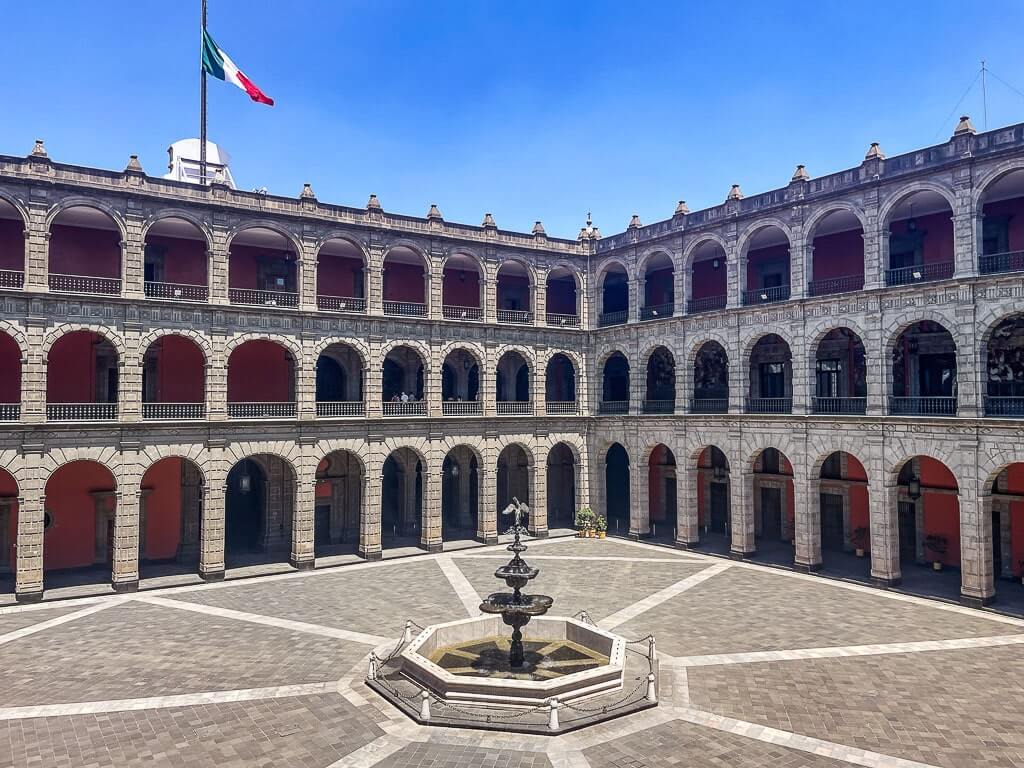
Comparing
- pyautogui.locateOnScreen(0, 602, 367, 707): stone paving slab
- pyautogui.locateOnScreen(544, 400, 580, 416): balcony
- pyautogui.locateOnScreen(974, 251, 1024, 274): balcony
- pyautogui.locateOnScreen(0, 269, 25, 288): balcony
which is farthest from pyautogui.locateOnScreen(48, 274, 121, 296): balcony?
pyautogui.locateOnScreen(974, 251, 1024, 274): balcony

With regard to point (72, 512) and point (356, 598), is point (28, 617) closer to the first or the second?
point (72, 512)

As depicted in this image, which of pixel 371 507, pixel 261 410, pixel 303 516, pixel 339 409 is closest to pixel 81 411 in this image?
pixel 261 410

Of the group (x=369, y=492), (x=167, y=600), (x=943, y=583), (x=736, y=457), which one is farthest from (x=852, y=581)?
(x=167, y=600)

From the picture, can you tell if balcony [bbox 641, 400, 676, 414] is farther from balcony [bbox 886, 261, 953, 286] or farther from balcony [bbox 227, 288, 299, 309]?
balcony [bbox 227, 288, 299, 309]

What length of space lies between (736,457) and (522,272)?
15.8 metres

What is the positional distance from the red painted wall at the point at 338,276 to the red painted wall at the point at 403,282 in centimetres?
145

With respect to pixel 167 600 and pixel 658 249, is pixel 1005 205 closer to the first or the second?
pixel 658 249

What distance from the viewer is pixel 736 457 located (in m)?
31.4

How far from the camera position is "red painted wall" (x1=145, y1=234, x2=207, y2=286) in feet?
99.9

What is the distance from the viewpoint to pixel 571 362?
133ft

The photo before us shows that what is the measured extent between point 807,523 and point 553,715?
18.2 metres

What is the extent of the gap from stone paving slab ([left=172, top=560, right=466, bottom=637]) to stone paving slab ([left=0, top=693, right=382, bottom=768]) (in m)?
5.85

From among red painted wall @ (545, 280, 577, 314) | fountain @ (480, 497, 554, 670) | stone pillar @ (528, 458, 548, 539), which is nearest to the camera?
fountain @ (480, 497, 554, 670)

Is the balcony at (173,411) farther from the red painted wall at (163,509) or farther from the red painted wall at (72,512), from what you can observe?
the red painted wall at (72,512)
